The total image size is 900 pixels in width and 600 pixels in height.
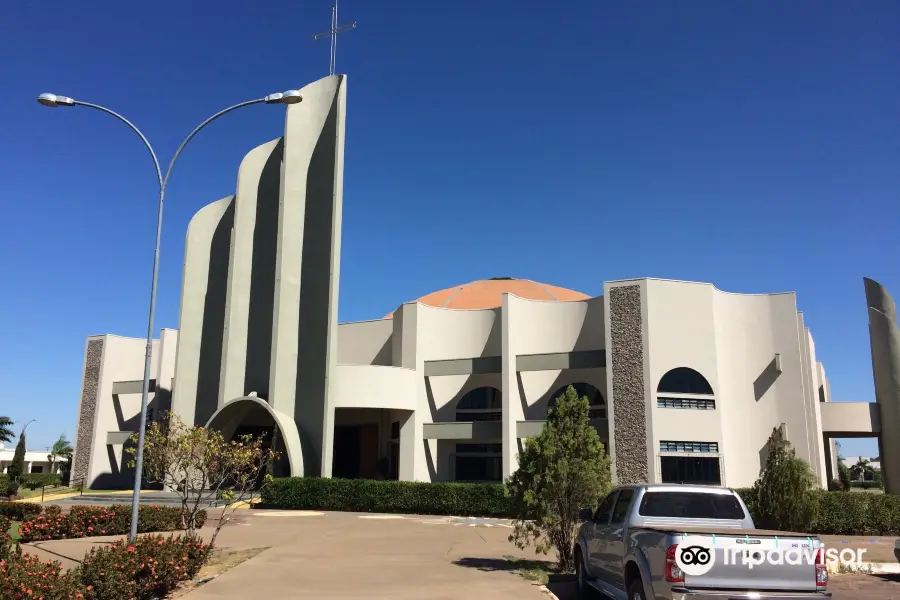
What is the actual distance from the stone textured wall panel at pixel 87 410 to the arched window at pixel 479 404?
72.5ft

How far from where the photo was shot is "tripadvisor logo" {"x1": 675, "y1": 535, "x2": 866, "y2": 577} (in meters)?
6.75

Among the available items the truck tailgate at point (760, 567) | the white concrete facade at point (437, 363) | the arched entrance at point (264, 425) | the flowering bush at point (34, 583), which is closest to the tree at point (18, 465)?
the white concrete facade at point (437, 363)

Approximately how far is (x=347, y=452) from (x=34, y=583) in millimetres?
32900

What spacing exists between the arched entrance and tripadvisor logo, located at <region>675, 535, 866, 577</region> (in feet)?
76.1

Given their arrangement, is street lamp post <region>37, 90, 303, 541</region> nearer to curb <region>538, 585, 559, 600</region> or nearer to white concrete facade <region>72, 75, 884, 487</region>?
curb <region>538, 585, 559, 600</region>

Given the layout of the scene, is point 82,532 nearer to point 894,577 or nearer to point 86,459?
point 894,577

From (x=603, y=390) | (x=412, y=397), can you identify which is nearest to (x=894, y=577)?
(x=603, y=390)

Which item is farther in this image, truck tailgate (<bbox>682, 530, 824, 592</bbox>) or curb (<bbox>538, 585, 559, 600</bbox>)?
curb (<bbox>538, 585, 559, 600</bbox>)

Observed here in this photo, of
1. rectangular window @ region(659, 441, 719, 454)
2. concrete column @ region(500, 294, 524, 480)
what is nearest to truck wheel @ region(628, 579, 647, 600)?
rectangular window @ region(659, 441, 719, 454)

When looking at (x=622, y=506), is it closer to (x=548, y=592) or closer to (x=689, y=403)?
(x=548, y=592)

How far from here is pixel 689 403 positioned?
29125 millimetres

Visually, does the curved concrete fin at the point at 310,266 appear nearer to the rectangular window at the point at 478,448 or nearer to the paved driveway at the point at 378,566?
the rectangular window at the point at 478,448

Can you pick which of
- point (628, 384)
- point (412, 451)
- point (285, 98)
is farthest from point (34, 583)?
point (412, 451)

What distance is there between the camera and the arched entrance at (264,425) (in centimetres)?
2977
